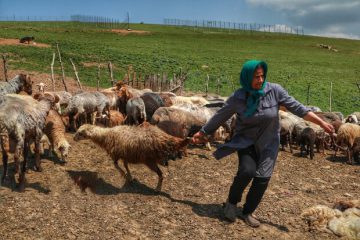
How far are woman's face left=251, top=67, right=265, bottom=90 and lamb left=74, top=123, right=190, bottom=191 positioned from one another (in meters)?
2.08

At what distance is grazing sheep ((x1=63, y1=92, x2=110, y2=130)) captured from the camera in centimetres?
1264

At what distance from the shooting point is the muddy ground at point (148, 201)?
239 inches

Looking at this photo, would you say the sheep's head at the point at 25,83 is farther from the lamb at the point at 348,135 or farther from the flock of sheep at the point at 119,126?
the lamb at the point at 348,135

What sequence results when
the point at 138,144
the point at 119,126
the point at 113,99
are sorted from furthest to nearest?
the point at 113,99, the point at 119,126, the point at 138,144


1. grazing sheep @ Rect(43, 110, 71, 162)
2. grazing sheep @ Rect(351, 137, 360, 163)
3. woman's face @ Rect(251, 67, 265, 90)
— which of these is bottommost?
grazing sheep @ Rect(351, 137, 360, 163)

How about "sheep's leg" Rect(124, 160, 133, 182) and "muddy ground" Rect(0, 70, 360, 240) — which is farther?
"sheep's leg" Rect(124, 160, 133, 182)

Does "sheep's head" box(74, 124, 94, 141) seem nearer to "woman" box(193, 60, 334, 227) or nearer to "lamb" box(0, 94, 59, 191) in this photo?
"lamb" box(0, 94, 59, 191)

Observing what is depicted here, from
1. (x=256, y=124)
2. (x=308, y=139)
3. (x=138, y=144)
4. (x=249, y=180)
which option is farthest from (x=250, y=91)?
(x=308, y=139)

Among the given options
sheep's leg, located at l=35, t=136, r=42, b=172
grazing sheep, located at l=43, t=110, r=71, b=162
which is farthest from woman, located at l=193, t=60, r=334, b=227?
grazing sheep, located at l=43, t=110, r=71, b=162

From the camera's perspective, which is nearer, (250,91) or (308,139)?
(250,91)

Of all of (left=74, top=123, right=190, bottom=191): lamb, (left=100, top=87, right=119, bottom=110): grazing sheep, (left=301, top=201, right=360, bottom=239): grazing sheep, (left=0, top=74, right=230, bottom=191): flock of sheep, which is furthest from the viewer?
(left=100, top=87, right=119, bottom=110): grazing sheep

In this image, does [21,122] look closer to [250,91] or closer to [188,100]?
[250,91]

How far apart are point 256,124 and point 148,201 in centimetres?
253

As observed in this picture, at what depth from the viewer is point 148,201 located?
7.19 metres
